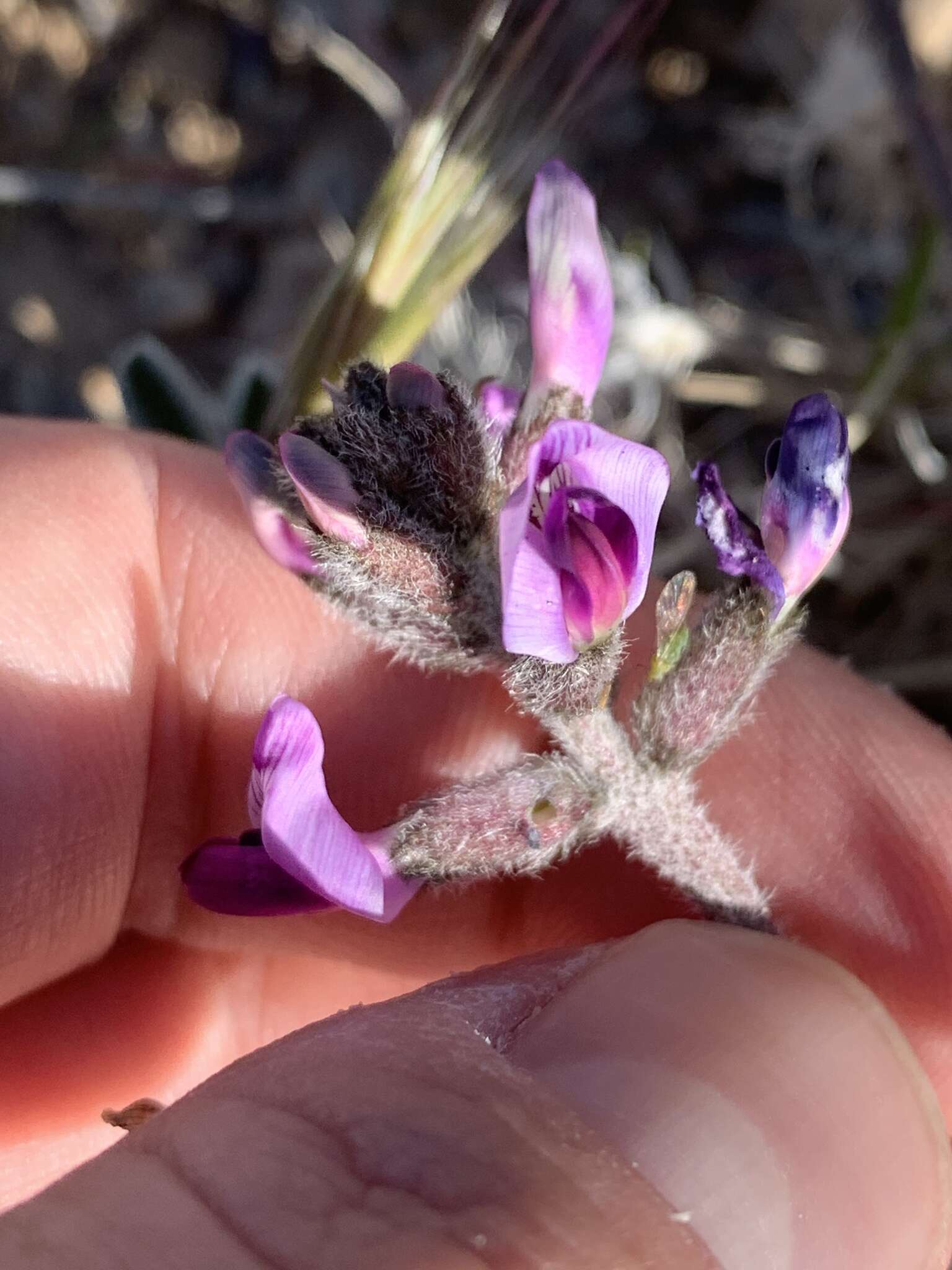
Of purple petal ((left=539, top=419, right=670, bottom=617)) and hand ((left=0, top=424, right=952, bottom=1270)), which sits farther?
hand ((left=0, top=424, right=952, bottom=1270))

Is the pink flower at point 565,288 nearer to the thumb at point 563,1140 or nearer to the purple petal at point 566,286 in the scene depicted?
the purple petal at point 566,286

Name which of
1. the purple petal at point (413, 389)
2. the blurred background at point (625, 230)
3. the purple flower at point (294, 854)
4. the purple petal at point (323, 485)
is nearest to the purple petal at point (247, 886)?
the purple flower at point (294, 854)

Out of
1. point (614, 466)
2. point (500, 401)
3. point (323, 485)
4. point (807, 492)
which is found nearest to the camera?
point (614, 466)

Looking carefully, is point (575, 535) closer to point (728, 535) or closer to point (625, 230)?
point (728, 535)

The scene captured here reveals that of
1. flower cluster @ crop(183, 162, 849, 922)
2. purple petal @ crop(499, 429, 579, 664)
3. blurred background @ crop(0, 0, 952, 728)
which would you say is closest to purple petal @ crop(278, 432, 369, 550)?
flower cluster @ crop(183, 162, 849, 922)

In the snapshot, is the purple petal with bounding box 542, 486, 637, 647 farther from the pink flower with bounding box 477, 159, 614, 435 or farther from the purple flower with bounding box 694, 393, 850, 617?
the pink flower with bounding box 477, 159, 614, 435

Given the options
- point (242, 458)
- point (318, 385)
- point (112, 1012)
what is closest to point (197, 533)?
point (318, 385)

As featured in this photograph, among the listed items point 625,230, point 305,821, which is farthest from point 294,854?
point 625,230
